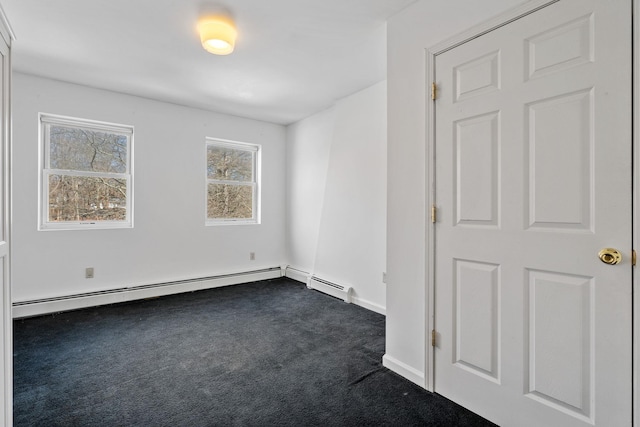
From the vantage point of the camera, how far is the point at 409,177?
2.07m

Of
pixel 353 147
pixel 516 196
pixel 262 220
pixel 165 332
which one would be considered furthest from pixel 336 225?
pixel 516 196

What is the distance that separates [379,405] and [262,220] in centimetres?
351

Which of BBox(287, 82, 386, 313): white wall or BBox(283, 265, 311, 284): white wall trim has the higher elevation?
BBox(287, 82, 386, 313): white wall

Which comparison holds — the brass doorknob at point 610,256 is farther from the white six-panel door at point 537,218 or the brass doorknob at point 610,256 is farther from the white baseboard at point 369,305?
the white baseboard at point 369,305

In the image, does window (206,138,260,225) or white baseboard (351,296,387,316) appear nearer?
white baseboard (351,296,387,316)

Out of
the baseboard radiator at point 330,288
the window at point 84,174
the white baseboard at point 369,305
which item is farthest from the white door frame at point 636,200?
the window at point 84,174

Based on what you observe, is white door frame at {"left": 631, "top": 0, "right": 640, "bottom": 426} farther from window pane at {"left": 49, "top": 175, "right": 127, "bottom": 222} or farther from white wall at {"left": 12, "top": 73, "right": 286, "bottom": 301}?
window pane at {"left": 49, "top": 175, "right": 127, "bottom": 222}

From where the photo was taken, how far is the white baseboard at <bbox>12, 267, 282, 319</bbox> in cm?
324

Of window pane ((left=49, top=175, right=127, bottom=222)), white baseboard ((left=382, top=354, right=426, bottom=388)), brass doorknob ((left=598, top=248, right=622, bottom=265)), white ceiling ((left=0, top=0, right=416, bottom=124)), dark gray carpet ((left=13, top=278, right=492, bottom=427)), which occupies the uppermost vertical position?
white ceiling ((left=0, top=0, right=416, bottom=124))

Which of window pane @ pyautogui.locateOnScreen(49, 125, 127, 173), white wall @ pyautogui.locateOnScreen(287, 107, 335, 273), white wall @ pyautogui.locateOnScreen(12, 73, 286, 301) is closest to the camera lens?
white wall @ pyautogui.locateOnScreen(12, 73, 286, 301)

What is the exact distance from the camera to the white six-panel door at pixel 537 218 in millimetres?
1275

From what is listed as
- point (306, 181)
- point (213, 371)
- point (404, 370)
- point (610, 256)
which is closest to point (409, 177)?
point (610, 256)

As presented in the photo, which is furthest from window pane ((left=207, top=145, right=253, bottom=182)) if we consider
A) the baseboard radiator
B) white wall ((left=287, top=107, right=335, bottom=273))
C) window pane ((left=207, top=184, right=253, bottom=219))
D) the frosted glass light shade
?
the frosted glass light shade

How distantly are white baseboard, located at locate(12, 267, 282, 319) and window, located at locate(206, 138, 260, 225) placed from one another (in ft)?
2.73
